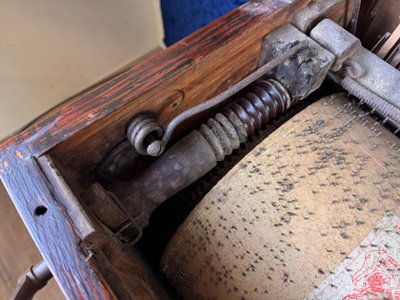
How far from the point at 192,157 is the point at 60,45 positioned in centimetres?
97

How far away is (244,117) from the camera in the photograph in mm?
723

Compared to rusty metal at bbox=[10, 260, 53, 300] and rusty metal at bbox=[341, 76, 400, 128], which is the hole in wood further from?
rusty metal at bbox=[341, 76, 400, 128]

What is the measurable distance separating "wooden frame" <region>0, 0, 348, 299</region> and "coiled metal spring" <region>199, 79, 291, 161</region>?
0.05 m

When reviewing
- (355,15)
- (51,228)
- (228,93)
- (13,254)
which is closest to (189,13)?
(355,15)

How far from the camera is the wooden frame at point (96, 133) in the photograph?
0.51m

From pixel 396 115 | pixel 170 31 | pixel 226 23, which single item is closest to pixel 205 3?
pixel 170 31

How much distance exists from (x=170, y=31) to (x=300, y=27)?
1033 mm

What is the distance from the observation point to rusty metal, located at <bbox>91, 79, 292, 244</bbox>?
646 millimetres

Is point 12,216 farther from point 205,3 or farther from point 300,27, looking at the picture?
point 300,27

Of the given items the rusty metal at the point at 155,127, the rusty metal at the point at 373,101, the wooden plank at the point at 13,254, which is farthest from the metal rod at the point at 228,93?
the wooden plank at the point at 13,254

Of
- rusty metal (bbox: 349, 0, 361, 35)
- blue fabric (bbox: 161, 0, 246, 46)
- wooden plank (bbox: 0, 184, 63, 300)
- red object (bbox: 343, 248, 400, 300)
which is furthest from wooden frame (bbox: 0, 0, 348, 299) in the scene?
wooden plank (bbox: 0, 184, 63, 300)

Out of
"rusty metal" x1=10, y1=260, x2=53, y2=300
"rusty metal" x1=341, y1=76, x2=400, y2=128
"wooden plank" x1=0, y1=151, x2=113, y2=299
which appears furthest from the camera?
"rusty metal" x1=341, y1=76, x2=400, y2=128

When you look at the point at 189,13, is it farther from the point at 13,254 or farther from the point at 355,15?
the point at 13,254

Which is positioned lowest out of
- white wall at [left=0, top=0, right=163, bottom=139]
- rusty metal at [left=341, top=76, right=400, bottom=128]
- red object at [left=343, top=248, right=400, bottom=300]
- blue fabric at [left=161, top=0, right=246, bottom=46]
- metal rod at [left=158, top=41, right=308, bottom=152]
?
red object at [left=343, top=248, right=400, bottom=300]
